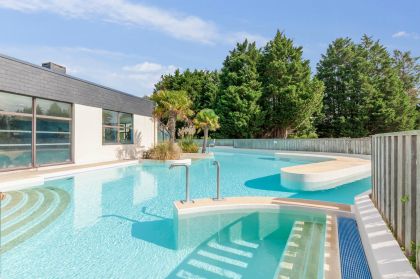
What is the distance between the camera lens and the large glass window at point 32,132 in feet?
27.1

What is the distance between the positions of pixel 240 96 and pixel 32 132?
18107mm

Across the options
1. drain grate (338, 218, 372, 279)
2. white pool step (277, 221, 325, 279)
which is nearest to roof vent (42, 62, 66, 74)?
white pool step (277, 221, 325, 279)

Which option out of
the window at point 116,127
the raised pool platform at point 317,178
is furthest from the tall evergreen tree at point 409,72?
the window at point 116,127

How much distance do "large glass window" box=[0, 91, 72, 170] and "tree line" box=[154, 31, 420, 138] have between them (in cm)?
1593

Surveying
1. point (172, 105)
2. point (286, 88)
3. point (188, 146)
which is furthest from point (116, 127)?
point (286, 88)

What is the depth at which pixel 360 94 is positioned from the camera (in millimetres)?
25625

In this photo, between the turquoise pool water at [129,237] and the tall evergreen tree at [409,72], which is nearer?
the turquoise pool water at [129,237]

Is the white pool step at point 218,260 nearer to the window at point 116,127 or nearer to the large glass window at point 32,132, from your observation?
the large glass window at point 32,132

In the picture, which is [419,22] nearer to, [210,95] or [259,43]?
[259,43]

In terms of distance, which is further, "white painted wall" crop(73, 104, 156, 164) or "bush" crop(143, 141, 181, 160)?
"bush" crop(143, 141, 181, 160)

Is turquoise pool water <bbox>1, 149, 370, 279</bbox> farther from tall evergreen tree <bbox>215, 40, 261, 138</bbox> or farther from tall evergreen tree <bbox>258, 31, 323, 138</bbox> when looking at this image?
tall evergreen tree <bbox>258, 31, 323, 138</bbox>

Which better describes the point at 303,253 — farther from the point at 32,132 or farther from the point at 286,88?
the point at 286,88

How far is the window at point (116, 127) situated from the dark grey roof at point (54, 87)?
0.36 m

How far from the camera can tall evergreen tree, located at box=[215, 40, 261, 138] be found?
2381cm
